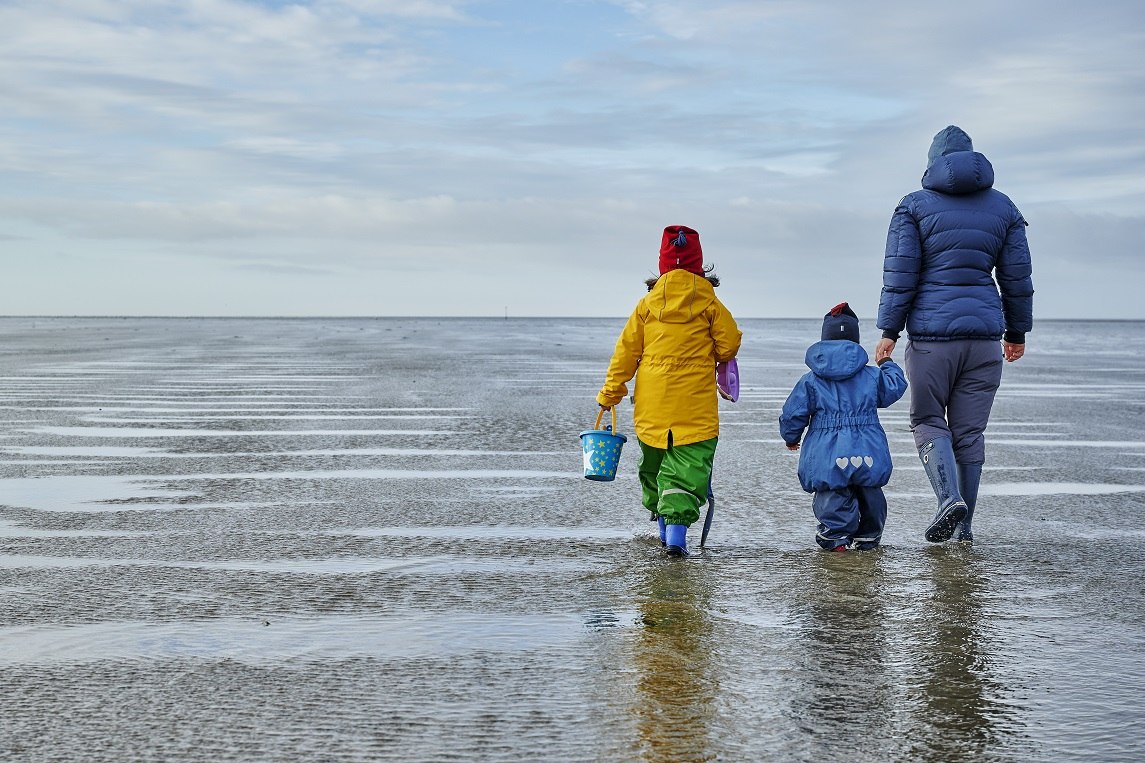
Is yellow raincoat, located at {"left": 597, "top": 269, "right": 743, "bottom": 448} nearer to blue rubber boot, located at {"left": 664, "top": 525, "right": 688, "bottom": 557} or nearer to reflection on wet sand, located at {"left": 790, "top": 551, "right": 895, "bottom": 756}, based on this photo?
blue rubber boot, located at {"left": 664, "top": 525, "right": 688, "bottom": 557}

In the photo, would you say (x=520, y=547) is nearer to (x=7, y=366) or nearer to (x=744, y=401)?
(x=744, y=401)

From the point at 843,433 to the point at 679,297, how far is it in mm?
1170

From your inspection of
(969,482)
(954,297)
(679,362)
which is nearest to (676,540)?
(679,362)

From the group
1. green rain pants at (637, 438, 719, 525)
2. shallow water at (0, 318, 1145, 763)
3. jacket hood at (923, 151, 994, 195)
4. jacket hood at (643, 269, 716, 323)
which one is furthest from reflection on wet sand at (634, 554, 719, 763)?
jacket hood at (923, 151, 994, 195)

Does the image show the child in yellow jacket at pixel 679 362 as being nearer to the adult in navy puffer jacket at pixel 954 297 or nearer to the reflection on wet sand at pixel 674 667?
the reflection on wet sand at pixel 674 667

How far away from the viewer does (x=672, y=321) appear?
646 centimetres

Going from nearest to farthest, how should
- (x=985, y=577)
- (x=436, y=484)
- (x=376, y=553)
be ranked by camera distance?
(x=985, y=577), (x=376, y=553), (x=436, y=484)

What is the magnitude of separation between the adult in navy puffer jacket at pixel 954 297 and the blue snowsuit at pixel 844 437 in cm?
21

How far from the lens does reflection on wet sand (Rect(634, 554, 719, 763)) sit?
3438mm

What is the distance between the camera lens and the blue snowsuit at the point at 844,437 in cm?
641

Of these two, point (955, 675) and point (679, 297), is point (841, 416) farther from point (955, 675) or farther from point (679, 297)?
point (955, 675)

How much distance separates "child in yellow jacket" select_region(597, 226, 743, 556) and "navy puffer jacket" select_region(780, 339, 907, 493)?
490 mm

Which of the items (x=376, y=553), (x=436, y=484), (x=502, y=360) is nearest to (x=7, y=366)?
(x=502, y=360)

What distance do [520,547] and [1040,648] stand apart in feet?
8.98
